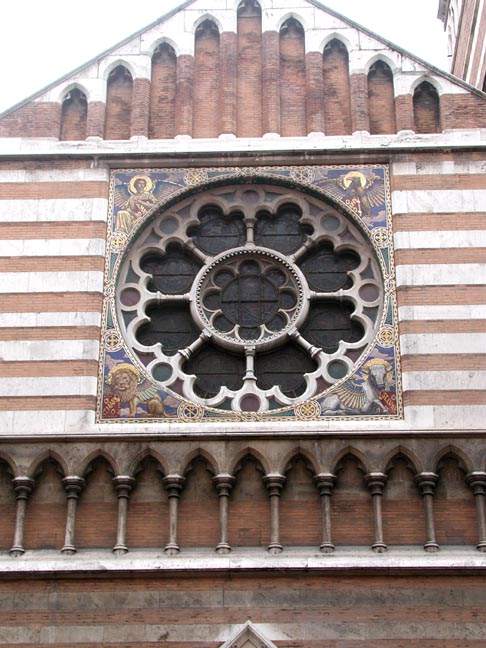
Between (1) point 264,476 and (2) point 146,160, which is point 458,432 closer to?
(1) point 264,476

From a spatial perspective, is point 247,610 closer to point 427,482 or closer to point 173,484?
point 173,484

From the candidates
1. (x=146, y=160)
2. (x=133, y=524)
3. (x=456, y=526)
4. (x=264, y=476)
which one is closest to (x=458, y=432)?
(x=456, y=526)

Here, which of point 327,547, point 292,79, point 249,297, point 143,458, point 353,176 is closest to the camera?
point 327,547

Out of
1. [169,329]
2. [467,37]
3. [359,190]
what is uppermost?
[467,37]

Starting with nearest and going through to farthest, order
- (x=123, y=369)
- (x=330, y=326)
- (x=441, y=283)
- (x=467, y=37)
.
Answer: (x=123, y=369)
(x=441, y=283)
(x=330, y=326)
(x=467, y=37)

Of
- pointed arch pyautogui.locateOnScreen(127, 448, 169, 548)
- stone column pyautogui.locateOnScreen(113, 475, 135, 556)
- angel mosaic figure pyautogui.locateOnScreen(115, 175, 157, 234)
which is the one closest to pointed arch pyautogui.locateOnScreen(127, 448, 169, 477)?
pointed arch pyautogui.locateOnScreen(127, 448, 169, 548)

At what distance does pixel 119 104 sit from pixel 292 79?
7.28 feet

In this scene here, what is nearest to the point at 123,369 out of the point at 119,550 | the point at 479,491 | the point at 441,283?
the point at 119,550

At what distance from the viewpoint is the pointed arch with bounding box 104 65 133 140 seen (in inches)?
635

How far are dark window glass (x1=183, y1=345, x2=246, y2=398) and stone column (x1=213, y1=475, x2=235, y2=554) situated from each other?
1.43 meters

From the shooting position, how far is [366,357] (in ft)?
47.1

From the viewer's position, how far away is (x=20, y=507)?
1323 cm

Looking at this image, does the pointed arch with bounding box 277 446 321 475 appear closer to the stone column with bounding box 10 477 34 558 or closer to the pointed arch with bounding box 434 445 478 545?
the pointed arch with bounding box 434 445 478 545

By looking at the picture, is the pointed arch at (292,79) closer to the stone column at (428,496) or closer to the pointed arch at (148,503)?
the pointed arch at (148,503)
